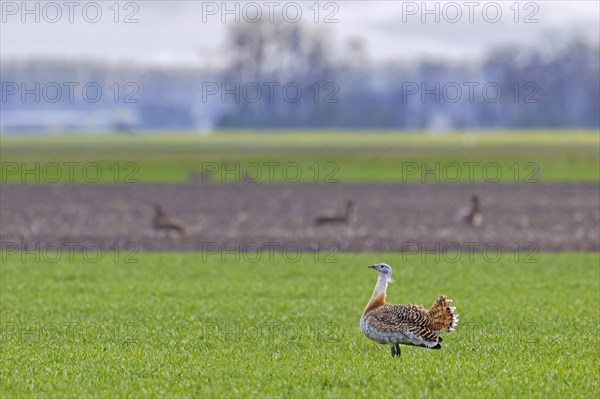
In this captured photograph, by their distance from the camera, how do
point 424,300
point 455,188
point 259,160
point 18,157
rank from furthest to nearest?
point 18,157 → point 259,160 → point 455,188 → point 424,300

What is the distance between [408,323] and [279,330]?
354cm

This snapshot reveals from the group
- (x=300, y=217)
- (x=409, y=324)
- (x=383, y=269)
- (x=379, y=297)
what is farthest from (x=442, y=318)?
(x=300, y=217)

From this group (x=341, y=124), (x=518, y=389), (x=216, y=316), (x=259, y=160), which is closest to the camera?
(x=518, y=389)

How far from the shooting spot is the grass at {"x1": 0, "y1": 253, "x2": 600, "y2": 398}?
1208 cm

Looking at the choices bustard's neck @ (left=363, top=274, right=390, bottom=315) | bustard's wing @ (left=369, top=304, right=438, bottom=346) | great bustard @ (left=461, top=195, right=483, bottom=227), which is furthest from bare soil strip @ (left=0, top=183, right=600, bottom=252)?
bustard's wing @ (left=369, top=304, right=438, bottom=346)

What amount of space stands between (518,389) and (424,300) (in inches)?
325

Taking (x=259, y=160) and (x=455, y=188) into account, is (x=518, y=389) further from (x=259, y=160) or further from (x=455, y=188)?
(x=259, y=160)

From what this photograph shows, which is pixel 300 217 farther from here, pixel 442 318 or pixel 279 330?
pixel 442 318

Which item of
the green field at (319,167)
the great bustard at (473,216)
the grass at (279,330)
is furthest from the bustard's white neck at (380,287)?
the green field at (319,167)

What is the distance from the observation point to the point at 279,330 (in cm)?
1606

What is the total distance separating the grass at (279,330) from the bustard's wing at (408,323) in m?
0.36

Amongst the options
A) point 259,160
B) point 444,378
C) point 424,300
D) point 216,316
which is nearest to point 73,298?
point 216,316

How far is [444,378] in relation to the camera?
1222 centimetres

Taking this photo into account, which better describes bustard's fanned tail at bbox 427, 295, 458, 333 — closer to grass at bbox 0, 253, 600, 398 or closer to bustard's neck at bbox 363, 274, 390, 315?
grass at bbox 0, 253, 600, 398
